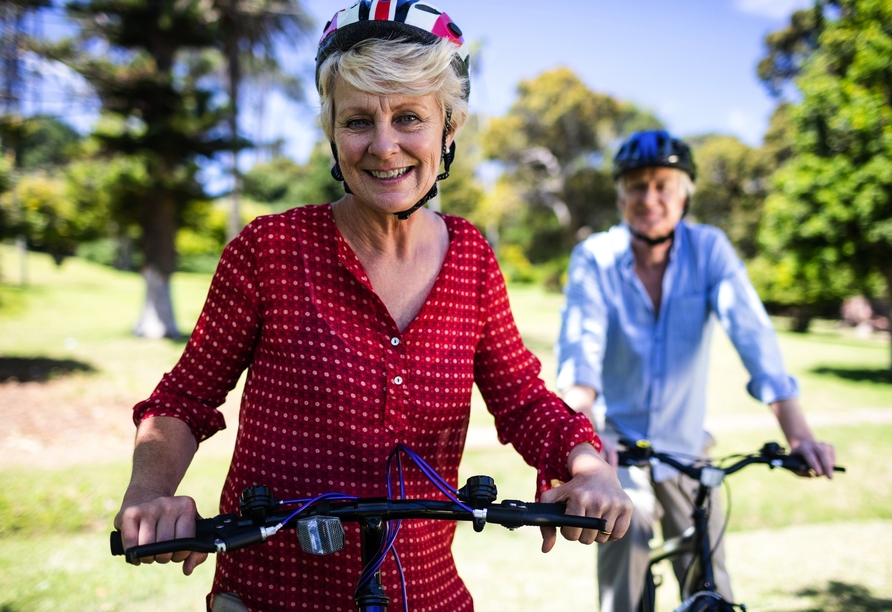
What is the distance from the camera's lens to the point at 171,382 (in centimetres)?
176

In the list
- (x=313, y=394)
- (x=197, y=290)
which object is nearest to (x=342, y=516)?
(x=313, y=394)

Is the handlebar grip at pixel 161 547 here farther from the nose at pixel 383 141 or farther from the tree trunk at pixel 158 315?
the tree trunk at pixel 158 315

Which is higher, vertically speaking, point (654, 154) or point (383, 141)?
point (654, 154)

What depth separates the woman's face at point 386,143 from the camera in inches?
67.5

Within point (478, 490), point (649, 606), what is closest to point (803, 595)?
point (649, 606)

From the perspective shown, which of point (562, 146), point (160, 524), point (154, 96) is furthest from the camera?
point (562, 146)

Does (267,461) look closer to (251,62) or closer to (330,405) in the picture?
(330,405)

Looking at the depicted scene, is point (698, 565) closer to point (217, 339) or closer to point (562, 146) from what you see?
point (217, 339)

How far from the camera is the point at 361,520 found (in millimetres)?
1529

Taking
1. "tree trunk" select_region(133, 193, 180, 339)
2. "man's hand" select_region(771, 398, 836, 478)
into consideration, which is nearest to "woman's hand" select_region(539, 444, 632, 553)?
"man's hand" select_region(771, 398, 836, 478)

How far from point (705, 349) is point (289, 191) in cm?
4187

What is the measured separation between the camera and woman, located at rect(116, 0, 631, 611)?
67.1 inches

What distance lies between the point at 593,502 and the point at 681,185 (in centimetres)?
230

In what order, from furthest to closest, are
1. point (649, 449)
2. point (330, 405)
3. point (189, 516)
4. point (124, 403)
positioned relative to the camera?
point (124, 403)
point (649, 449)
point (330, 405)
point (189, 516)
